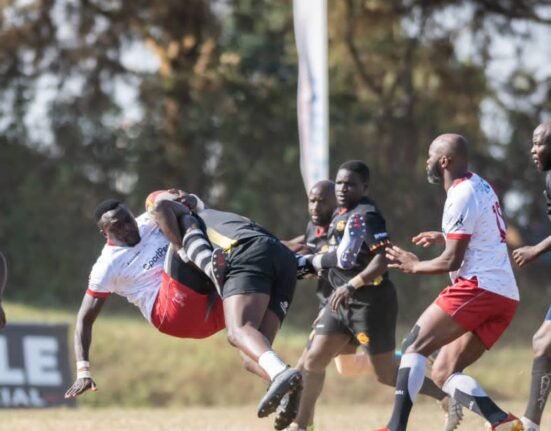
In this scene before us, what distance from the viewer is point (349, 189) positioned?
9617 millimetres

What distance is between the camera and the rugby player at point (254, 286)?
7.62m

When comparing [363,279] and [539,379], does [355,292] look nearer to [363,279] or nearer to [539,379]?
[363,279]

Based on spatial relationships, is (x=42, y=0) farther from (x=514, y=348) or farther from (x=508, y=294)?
(x=508, y=294)

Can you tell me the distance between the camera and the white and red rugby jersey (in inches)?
305

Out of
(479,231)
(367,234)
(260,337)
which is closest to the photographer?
(260,337)

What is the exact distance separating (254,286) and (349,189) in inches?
78.7

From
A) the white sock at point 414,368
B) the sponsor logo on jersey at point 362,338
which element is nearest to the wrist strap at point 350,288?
the sponsor logo on jersey at point 362,338

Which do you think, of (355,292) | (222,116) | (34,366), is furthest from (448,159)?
(222,116)

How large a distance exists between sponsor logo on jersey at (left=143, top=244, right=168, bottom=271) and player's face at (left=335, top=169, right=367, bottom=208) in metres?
1.64

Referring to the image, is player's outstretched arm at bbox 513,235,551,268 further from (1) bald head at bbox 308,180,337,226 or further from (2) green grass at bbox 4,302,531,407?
(2) green grass at bbox 4,302,531,407

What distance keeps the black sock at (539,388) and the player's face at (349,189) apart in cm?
215

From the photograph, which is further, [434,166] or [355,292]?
[355,292]

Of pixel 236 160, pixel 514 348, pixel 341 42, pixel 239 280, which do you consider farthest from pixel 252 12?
pixel 239 280

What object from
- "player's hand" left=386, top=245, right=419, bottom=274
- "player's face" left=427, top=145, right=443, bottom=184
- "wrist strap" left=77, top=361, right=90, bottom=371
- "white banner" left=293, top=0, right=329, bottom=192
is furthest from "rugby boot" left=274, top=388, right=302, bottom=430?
"white banner" left=293, top=0, right=329, bottom=192
